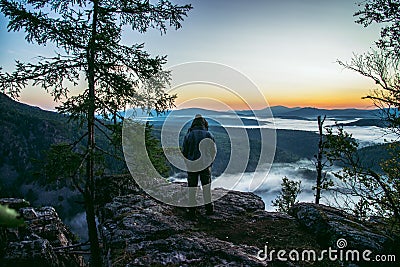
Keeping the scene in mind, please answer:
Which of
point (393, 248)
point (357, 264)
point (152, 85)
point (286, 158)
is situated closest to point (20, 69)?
point (152, 85)

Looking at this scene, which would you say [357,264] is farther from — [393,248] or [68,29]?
[68,29]

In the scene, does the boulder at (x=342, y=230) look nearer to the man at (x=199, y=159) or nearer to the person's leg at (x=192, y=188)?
the man at (x=199, y=159)

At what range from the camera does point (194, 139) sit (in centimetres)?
923

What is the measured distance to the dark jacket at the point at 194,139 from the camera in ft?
30.2

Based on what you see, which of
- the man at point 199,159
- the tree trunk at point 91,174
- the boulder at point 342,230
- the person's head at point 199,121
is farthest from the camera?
the tree trunk at point 91,174

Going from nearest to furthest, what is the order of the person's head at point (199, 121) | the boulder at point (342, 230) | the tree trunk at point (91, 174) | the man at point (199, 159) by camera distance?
the boulder at point (342, 230)
the man at point (199, 159)
the person's head at point (199, 121)
the tree trunk at point (91, 174)

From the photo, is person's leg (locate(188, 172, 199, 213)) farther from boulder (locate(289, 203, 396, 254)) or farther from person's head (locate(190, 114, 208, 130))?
boulder (locate(289, 203, 396, 254))

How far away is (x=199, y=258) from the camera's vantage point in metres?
6.27

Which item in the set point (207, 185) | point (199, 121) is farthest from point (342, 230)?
point (199, 121)

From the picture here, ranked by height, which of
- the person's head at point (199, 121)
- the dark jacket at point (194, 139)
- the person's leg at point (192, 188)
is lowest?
the person's leg at point (192, 188)

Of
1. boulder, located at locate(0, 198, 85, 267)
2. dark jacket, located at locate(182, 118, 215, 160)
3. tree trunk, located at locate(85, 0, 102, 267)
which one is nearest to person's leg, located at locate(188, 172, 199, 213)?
dark jacket, located at locate(182, 118, 215, 160)

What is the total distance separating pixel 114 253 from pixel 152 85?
271 inches

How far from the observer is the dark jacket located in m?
9.20

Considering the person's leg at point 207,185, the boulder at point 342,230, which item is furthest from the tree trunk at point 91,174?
the boulder at point 342,230
